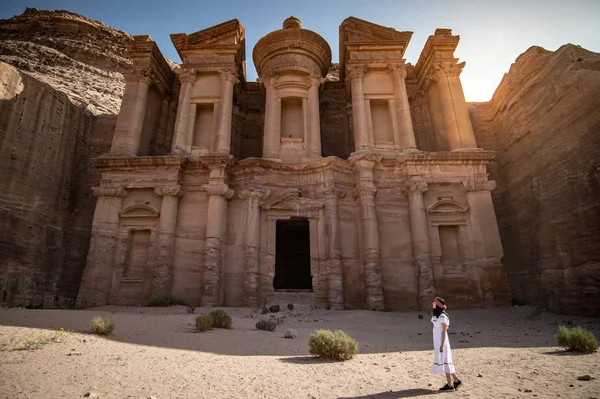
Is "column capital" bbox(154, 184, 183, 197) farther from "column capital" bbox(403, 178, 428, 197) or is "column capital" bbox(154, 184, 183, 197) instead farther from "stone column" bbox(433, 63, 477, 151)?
"stone column" bbox(433, 63, 477, 151)

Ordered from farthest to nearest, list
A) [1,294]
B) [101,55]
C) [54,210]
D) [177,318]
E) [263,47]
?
[101,55] → [263,47] → [54,210] → [1,294] → [177,318]

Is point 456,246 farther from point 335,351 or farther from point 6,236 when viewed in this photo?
point 6,236

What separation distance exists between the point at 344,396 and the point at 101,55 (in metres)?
33.5

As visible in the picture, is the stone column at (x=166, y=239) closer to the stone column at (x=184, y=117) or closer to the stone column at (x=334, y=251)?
the stone column at (x=184, y=117)

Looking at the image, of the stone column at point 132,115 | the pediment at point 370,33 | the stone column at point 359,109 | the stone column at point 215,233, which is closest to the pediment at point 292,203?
the stone column at point 215,233

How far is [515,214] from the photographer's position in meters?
16.6

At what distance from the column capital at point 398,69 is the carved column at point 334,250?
7246 millimetres

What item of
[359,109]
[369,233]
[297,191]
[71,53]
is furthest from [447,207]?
[71,53]

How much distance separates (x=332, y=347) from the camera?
6.07 m

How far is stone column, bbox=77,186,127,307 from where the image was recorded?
13367 millimetres

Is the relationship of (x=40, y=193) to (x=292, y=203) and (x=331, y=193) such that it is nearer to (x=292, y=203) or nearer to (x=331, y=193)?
(x=292, y=203)

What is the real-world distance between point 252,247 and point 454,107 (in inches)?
465

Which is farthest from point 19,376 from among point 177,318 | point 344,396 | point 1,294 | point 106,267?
point 1,294

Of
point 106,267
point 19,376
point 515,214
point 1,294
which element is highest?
point 515,214
